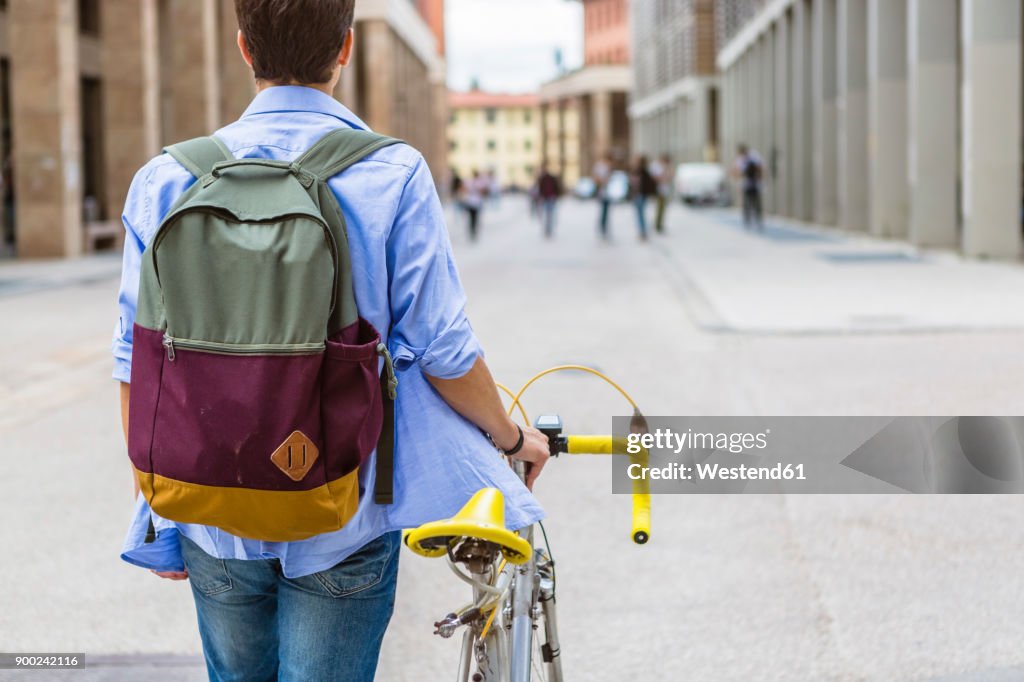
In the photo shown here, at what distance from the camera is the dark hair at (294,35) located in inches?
86.1

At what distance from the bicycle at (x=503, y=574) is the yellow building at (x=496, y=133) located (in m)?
175

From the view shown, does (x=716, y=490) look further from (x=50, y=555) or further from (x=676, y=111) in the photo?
(x=676, y=111)

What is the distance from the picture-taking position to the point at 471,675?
2438 mm

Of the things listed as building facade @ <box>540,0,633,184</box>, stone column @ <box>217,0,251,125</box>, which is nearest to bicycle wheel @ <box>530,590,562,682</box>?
stone column @ <box>217,0,251,125</box>

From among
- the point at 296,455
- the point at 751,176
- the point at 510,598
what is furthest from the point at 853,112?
the point at 296,455

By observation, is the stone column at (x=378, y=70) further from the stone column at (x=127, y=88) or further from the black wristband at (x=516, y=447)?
the black wristband at (x=516, y=447)

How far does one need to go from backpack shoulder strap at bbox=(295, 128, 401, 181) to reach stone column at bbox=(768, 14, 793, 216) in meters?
37.3

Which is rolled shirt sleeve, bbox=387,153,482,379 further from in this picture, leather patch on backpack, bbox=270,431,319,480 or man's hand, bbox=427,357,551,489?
leather patch on backpack, bbox=270,431,319,480

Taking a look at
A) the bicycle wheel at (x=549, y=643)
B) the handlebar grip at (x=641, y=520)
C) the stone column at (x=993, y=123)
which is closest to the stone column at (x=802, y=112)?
the stone column at (x=993, y=123)

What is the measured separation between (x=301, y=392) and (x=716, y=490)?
5.18 meters

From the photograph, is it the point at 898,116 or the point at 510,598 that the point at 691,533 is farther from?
the point at 898,116

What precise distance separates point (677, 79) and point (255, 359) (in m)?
76.3

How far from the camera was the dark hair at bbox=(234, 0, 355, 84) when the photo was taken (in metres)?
2.19

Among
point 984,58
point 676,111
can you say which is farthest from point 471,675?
point 676,111
